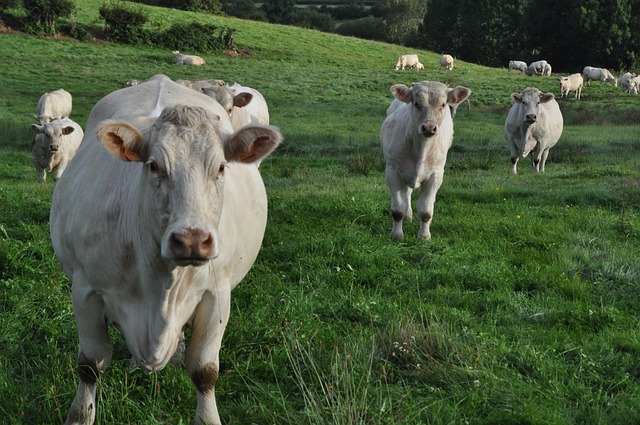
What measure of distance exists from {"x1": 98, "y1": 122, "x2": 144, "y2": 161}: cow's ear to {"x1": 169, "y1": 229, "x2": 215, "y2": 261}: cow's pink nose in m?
0.65

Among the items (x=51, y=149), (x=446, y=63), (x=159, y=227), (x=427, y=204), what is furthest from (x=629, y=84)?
(x=159, y=227)

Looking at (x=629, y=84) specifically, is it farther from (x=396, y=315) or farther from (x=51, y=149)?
(x=396, y=315)

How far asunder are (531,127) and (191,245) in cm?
1388

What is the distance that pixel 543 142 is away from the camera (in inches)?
623

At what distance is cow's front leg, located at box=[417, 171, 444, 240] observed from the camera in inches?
335

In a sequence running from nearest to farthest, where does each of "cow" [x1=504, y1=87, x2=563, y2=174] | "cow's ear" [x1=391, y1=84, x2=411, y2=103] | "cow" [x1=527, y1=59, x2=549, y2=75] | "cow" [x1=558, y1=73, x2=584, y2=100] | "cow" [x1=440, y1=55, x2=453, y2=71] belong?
"cow's ear" [x1=391, y1=84, x2=411, y2=103]
"cow" [x1=504, y1=87, x2=563, y2=174]
"cow" [x1=558, y1=73, x2=584, y2=100]
"cow" [x1=440, y1=55, x2=453, y2=71]
"cow" [x1=527, y1=59, x2=549, y2=75]

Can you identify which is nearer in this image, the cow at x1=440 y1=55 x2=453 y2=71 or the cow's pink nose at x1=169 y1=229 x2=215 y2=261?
the cow's pink nose at x1=169 y1=229 x2=215 y2=261

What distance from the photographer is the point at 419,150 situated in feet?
28.2

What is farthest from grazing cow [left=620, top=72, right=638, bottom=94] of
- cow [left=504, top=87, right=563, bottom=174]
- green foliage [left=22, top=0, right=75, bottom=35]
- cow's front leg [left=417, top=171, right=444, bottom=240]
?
green foliage [left=22, top=0, right=75, bottom=35]

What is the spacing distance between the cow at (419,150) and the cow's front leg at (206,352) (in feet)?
15.3

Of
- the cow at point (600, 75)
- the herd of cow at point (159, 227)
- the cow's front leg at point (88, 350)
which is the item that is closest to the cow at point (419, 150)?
the herd of cow at point (159, 227)

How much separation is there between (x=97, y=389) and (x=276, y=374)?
1.19 m

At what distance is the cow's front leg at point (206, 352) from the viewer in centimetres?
395

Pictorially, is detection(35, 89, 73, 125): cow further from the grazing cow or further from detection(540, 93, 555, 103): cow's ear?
the grazing cow
